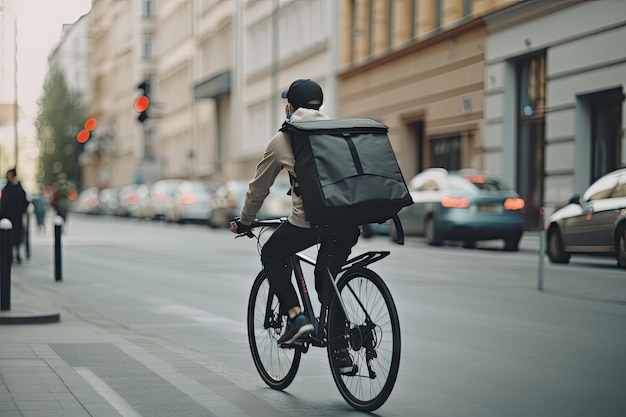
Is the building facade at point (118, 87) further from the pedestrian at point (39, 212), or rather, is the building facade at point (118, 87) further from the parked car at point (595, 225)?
the parked car at point (595, 225)

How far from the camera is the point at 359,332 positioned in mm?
7246

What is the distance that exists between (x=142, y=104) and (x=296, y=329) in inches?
917

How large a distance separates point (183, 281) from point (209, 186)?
100ft

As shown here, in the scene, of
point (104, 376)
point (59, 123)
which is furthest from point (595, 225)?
point (59, 123)

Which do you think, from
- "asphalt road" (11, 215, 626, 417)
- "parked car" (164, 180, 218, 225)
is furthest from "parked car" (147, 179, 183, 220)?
"asphalt road" (11, 215, 626, 417)

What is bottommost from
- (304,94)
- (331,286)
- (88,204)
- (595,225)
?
(88,204)

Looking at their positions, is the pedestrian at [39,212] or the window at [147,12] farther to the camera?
the window at [147,12]

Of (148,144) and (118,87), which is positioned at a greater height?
(118,87)

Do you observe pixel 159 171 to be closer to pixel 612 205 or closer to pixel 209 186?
pixel 209 186

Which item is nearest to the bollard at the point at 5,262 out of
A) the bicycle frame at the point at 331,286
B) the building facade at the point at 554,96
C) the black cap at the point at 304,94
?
the bicycle frame at the point at 331,286

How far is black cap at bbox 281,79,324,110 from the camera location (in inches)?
299

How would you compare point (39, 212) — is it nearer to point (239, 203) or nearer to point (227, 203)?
point (227, 203)

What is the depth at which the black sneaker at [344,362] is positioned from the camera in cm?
737

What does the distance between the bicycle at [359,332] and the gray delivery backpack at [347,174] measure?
28 cm
